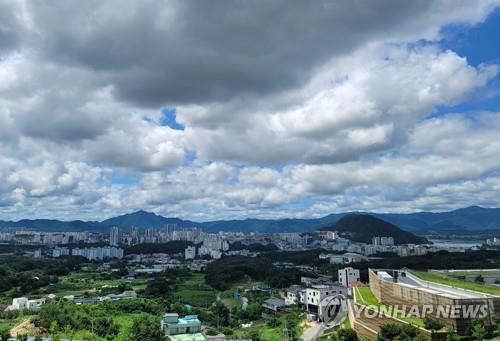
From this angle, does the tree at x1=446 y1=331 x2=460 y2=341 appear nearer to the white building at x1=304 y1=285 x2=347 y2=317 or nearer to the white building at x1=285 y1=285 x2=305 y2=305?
the white building at x1=304 y1=285 x2=347 y2=317

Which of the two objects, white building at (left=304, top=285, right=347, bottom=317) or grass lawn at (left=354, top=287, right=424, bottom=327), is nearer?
grass lawn at (left=354, top=287, right=424, bottom=327)

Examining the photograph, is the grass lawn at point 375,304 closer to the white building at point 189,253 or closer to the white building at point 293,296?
the white building at point 293,296

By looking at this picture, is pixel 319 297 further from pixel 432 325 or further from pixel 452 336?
pixel 452 336

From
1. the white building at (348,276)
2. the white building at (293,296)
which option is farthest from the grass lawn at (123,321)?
A: the white building at (348,276)

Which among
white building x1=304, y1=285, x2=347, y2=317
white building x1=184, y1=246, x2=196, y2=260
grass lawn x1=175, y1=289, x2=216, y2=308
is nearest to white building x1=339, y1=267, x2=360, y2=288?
white building x1=304, y1=285, x2=347, y2=317

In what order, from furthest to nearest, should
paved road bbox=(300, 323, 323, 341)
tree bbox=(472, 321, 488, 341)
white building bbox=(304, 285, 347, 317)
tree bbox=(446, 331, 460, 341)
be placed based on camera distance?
white building bbox=(304, 285, 347, 317)
paved road bbox=(300, 323, 323, 341)
tree bbox=(446, 331, 460, 341)
tree bbox=(472, 321, 488, 341)

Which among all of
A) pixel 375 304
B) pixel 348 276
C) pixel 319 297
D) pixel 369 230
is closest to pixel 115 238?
pixel 369 230
